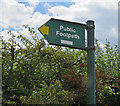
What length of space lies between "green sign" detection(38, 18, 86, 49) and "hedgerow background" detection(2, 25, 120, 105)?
2.35 meters

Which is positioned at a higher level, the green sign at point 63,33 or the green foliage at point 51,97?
the green sign at point 63,33

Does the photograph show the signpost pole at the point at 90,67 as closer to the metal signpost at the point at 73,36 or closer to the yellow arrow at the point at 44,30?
the metal signpost at the point at 73,36

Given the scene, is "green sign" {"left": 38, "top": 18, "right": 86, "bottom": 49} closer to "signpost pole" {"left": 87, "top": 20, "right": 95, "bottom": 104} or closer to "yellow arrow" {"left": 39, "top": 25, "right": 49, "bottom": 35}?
"yellow arrow" {"left": 39, "top": 25, "right": 49, "bottom": 35}

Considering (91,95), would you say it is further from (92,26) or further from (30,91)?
(30,91)

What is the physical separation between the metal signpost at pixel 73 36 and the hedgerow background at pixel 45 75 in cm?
233

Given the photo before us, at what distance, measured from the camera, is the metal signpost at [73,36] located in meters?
2.67

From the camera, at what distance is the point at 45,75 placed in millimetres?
5840

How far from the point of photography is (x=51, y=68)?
6.00m

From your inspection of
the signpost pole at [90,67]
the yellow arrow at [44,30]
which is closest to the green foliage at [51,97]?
the signpost pole at [90,67]

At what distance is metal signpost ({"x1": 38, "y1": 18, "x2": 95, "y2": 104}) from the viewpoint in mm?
2672

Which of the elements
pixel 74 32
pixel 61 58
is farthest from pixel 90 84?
pixel 61 58

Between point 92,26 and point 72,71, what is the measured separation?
123 inches

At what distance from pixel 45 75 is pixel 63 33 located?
Result: 10.7ft

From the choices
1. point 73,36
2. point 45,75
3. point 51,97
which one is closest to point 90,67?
point 73,36
